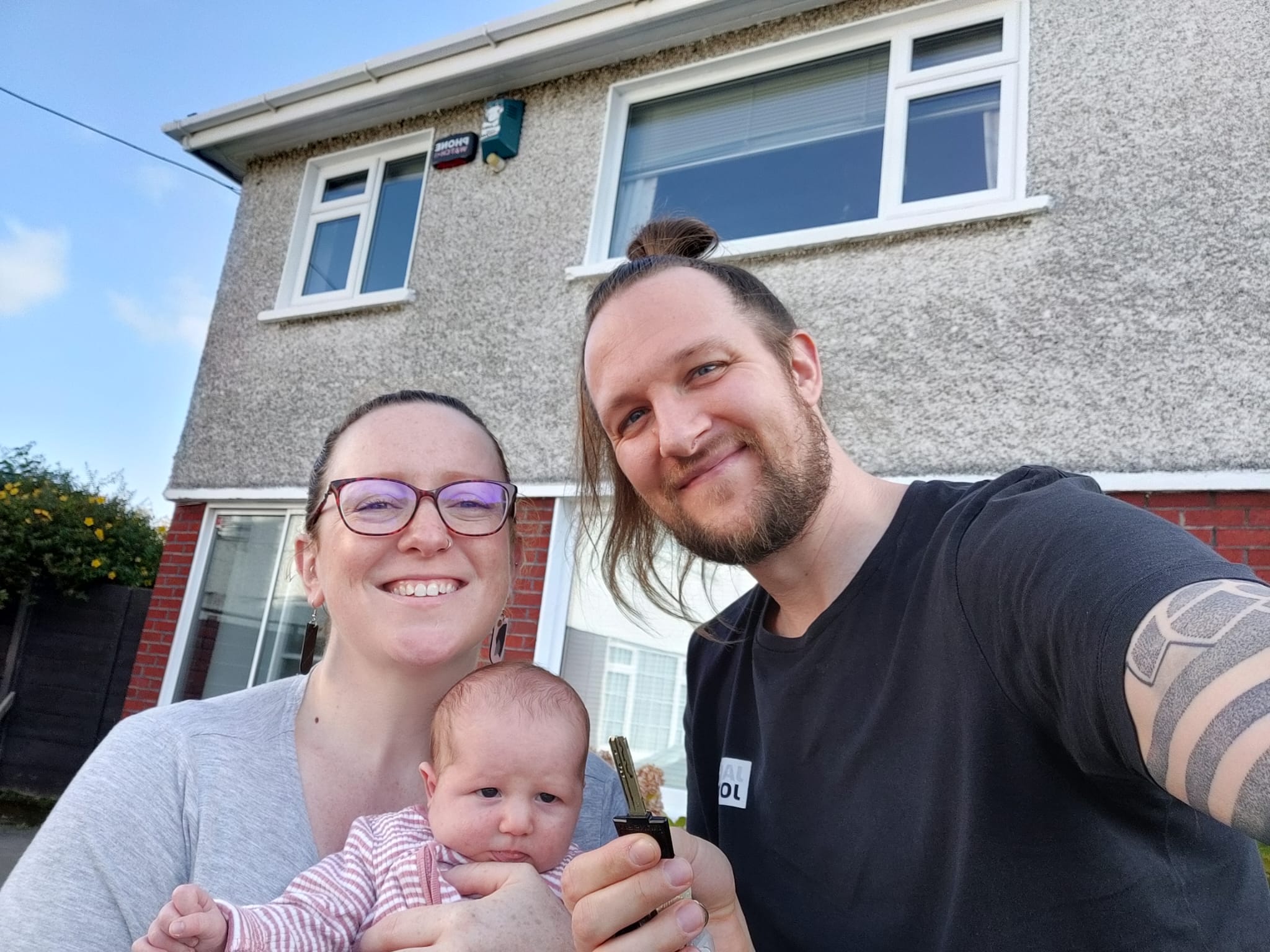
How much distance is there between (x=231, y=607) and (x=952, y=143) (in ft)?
19.7

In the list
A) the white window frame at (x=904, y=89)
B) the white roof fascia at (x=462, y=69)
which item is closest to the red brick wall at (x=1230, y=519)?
the white window frame at (x=904, y=89)

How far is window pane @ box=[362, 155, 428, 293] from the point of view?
23.4ft

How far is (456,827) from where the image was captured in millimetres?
1600

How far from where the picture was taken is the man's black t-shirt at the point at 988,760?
3.55 feet

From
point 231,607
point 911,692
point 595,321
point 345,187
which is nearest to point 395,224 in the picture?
point 345,187

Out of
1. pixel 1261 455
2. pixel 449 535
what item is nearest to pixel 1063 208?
pixel 1261 455

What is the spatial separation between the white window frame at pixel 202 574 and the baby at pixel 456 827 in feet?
17.8

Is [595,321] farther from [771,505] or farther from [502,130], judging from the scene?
[502,130]

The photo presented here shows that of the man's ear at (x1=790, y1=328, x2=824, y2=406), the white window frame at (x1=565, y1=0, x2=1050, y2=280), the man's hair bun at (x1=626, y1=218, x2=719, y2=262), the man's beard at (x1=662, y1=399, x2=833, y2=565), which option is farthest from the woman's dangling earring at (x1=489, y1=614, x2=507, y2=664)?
the white window frame at (x1=565, y1=0, x2=1050, y2=280)

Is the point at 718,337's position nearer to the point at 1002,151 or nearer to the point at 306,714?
the point at 306,714

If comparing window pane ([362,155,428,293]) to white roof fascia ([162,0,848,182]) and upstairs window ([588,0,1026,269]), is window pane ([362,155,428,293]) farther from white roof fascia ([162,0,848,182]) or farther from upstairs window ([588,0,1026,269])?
upstairs window ([588,0,1026,269])

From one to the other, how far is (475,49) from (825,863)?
6387mm

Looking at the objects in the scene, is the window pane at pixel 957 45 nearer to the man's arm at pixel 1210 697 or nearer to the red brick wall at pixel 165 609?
the man's arm at pixel 1210 697

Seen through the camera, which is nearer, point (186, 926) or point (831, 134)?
point (186, 926)
